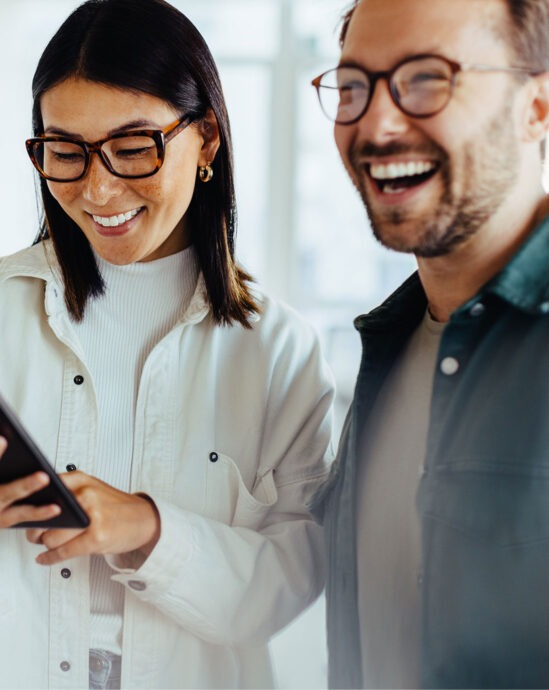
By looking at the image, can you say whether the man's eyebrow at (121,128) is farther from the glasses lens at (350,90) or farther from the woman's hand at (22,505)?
the woman's hand at (22,505)

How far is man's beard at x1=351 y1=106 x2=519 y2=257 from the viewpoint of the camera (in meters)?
1.03

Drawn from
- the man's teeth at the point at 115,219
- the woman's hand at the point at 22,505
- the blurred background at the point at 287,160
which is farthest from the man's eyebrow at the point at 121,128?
the blurred background at the point at 287,160

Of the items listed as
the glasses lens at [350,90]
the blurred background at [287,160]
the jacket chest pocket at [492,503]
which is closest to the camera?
the jacket chest pocket at [492,503]

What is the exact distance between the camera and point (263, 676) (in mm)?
1406

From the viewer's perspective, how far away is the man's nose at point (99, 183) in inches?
51.0

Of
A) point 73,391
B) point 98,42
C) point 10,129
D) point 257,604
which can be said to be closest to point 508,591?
point 257,604

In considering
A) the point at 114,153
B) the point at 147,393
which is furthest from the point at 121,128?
the point at 147,393

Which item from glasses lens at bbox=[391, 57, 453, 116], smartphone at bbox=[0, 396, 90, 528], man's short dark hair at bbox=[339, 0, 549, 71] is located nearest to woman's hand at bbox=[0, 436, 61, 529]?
smartphone at bbox=[0, 396, 90, 528]

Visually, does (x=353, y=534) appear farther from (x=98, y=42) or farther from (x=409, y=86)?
(x=98, y=42)

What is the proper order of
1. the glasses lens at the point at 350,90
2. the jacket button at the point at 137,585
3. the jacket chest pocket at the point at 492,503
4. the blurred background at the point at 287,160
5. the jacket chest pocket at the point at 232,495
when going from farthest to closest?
the blurred background at the point at 287,160 < the jacket chest pocket at the point at 232,495 < the jacket button at the point at 137,585 < the glasses lens at the point at 350,90 < the jacket chest pocket at the point at 492,503

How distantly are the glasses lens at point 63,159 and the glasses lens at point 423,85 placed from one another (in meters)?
0.50

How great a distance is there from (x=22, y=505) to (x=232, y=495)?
36cm

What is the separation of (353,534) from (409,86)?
0.60 meters

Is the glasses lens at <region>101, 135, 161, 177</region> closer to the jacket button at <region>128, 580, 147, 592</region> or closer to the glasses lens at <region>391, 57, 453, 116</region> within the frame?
the glasses lens at <region>391, 57, 453, 116</region>
